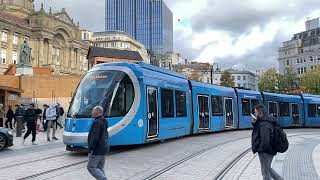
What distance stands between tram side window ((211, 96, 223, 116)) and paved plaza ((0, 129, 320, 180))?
7541 mm

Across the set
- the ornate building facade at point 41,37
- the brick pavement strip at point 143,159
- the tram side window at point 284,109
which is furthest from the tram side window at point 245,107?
the ornate building facade at point 41,37

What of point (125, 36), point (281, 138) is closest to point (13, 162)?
point (281, 138)

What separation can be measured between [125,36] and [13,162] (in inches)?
5331

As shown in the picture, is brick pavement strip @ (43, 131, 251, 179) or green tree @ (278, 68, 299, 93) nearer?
brick pavement strip @ (43, 131, 251, 179)

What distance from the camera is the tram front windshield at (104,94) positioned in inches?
585

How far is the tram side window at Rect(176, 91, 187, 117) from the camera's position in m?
20.3

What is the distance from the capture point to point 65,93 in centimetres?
5056

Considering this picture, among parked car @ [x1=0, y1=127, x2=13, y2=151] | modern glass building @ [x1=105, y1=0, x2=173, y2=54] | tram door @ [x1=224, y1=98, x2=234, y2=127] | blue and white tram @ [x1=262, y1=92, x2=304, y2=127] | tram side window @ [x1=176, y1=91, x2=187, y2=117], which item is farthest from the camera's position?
modern glass building @ [x1=105, y1=0, x2=173, y2=54]

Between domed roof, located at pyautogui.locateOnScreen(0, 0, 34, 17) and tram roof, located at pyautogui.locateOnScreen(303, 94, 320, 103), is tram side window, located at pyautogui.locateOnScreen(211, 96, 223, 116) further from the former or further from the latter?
domed roof, located at pyautogui.locateOnScreen(0, 0, 34, 17)

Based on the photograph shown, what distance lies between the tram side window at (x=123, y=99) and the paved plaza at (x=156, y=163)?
1.40m

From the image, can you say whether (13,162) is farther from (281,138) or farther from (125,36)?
(125,36)

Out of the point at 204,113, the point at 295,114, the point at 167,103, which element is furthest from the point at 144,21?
the point at 167,103

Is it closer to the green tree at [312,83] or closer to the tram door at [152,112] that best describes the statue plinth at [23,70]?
the tram door at [152,112]

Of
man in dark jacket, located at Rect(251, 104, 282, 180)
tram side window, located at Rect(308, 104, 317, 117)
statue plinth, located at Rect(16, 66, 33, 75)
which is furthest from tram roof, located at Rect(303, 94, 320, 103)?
statue plinth, located at Rect(16, 66, 33, 75)
